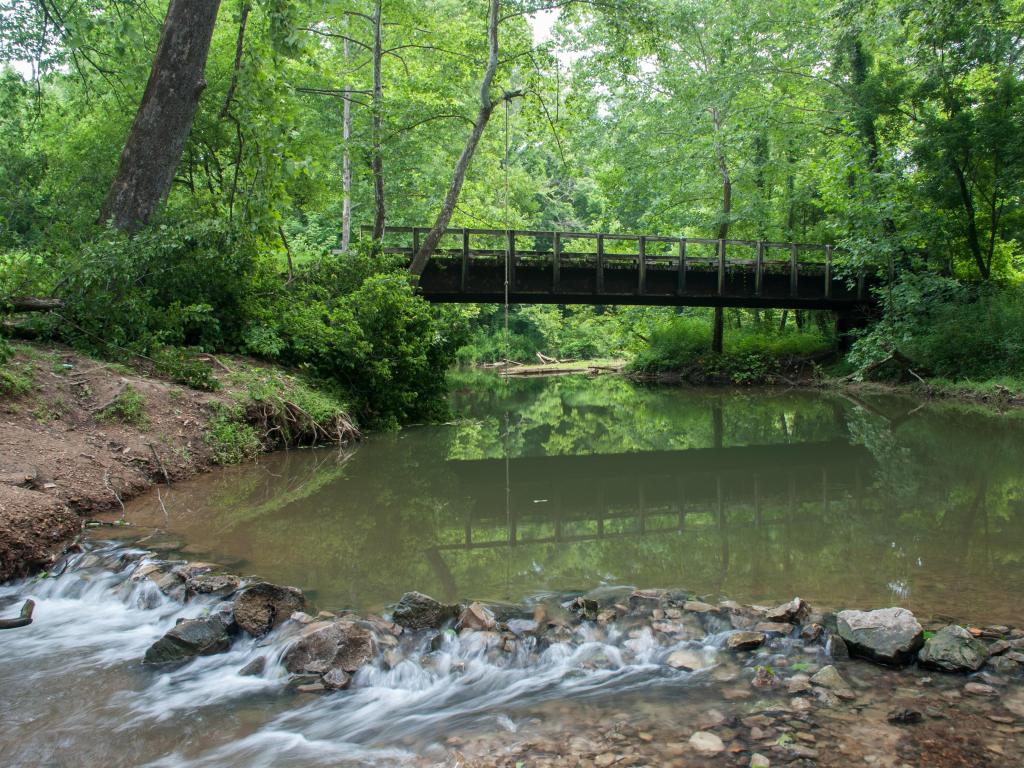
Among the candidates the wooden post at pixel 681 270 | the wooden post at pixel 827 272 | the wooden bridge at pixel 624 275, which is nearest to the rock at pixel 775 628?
the wooden bridge at pixel 624 275

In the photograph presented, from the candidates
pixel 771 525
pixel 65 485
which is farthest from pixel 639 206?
pixel 65 485

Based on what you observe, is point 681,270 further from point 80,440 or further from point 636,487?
point 80,440

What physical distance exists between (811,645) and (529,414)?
1302 centimetres

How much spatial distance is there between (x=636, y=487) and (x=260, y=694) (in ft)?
17.9

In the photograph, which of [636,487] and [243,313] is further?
[243,313]

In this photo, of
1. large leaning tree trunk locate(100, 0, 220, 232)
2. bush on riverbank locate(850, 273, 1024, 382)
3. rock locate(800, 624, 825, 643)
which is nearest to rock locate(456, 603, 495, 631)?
rock locate(800, 624, 825, 643)

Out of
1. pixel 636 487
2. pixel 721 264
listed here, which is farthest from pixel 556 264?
pixel 636 487

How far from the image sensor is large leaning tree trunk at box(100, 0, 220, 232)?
31.6ft

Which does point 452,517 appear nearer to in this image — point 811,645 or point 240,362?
point 811,645

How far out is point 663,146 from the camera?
2416 centimetres

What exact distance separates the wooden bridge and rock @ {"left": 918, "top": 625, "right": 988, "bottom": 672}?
1496 cm

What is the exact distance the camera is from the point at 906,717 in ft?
9.44

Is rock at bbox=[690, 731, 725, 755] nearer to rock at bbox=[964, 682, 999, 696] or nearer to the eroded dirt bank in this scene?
rock at bbox=[964, 682, 999, 696]

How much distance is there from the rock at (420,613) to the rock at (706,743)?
161cm
